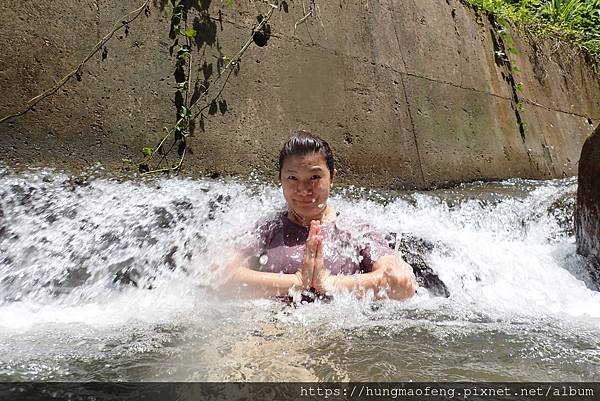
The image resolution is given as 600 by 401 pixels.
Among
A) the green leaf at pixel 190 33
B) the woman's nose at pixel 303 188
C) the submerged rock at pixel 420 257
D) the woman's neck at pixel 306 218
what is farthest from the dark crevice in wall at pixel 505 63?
the woman's nose at pixel 303 188

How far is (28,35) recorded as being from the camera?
11.7 ft

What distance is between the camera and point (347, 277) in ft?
8.50

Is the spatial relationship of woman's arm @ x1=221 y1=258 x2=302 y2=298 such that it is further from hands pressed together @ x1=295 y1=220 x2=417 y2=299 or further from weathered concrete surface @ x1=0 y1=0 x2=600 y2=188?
weathered concrete surface @ x1=0 y1=0 x2=600 y2=188

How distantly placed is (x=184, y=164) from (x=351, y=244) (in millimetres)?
1666

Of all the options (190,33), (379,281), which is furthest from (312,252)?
(190,33)

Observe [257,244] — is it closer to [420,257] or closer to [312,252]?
[312,252]

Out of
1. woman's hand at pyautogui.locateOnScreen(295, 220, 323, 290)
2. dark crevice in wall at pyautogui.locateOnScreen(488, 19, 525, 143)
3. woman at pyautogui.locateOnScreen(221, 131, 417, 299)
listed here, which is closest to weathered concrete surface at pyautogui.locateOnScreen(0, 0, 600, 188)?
dark crevice in wall at pyautogui.locateOnScreen(488, 19, 525, 143)

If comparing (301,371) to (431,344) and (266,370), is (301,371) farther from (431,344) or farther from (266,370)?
(431,344)

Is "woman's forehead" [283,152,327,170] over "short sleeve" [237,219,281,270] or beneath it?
over

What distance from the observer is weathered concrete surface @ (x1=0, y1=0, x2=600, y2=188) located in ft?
11.9

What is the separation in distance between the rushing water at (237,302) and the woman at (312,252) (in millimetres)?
84

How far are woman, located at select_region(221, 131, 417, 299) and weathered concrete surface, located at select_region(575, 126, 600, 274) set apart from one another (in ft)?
5.25

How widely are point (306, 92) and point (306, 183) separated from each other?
6.57 ft

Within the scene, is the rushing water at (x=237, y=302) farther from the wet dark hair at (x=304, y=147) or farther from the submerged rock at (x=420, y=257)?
the wet dark hair at (x=304, y=147)
